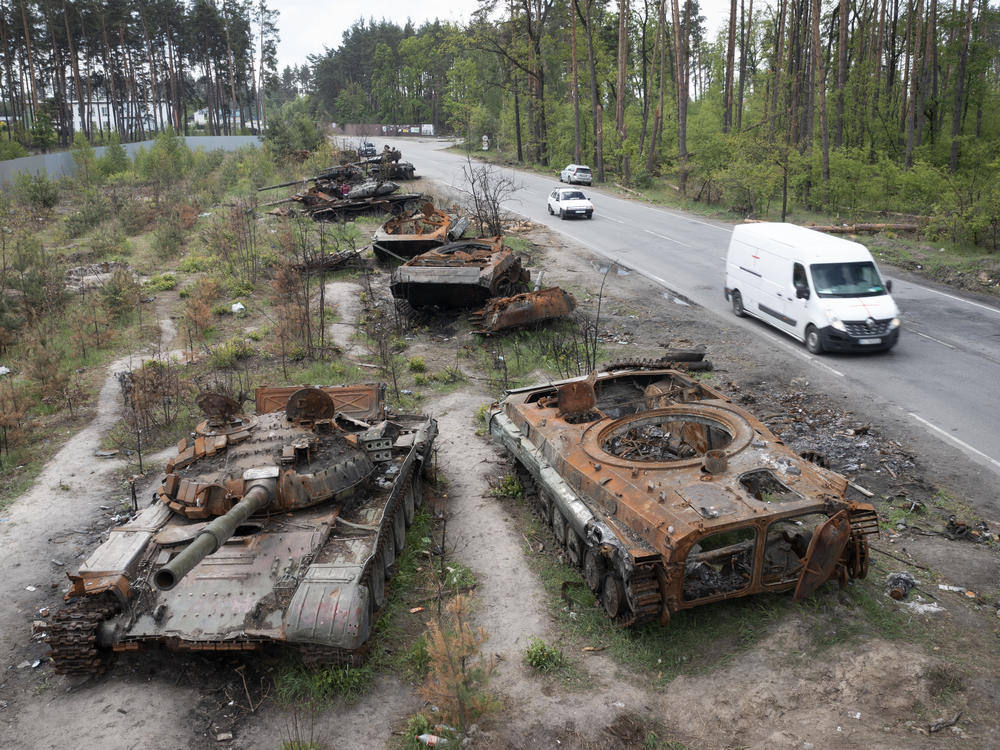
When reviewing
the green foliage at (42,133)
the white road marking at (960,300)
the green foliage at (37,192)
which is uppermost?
the green foliage at (42,133)

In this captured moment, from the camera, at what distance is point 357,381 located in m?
14.0

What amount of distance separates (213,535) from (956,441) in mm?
9685

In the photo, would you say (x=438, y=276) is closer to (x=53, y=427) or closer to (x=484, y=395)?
(x=484, y=395)

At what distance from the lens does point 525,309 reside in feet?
51.3

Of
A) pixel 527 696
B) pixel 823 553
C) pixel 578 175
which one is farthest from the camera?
pixel 578 175

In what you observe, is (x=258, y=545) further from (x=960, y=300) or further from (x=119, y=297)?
(x=960, y=300)

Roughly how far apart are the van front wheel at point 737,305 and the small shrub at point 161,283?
48.2ft

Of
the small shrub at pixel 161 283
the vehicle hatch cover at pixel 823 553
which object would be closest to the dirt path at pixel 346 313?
the small shrub at pixel 161 283

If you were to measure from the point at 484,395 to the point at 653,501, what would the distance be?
275 inches

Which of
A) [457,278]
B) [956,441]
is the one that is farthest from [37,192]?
[956,441]

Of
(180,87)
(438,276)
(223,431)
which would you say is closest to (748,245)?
(438,276)

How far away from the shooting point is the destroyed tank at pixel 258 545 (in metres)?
6.41

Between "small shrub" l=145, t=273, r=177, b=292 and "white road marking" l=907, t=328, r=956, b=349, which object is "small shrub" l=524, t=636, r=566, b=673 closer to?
"white road marking" l=907, t=328, r=956, b=349

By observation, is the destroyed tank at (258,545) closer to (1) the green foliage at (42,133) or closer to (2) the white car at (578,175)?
(2) the white car at (578,175)
